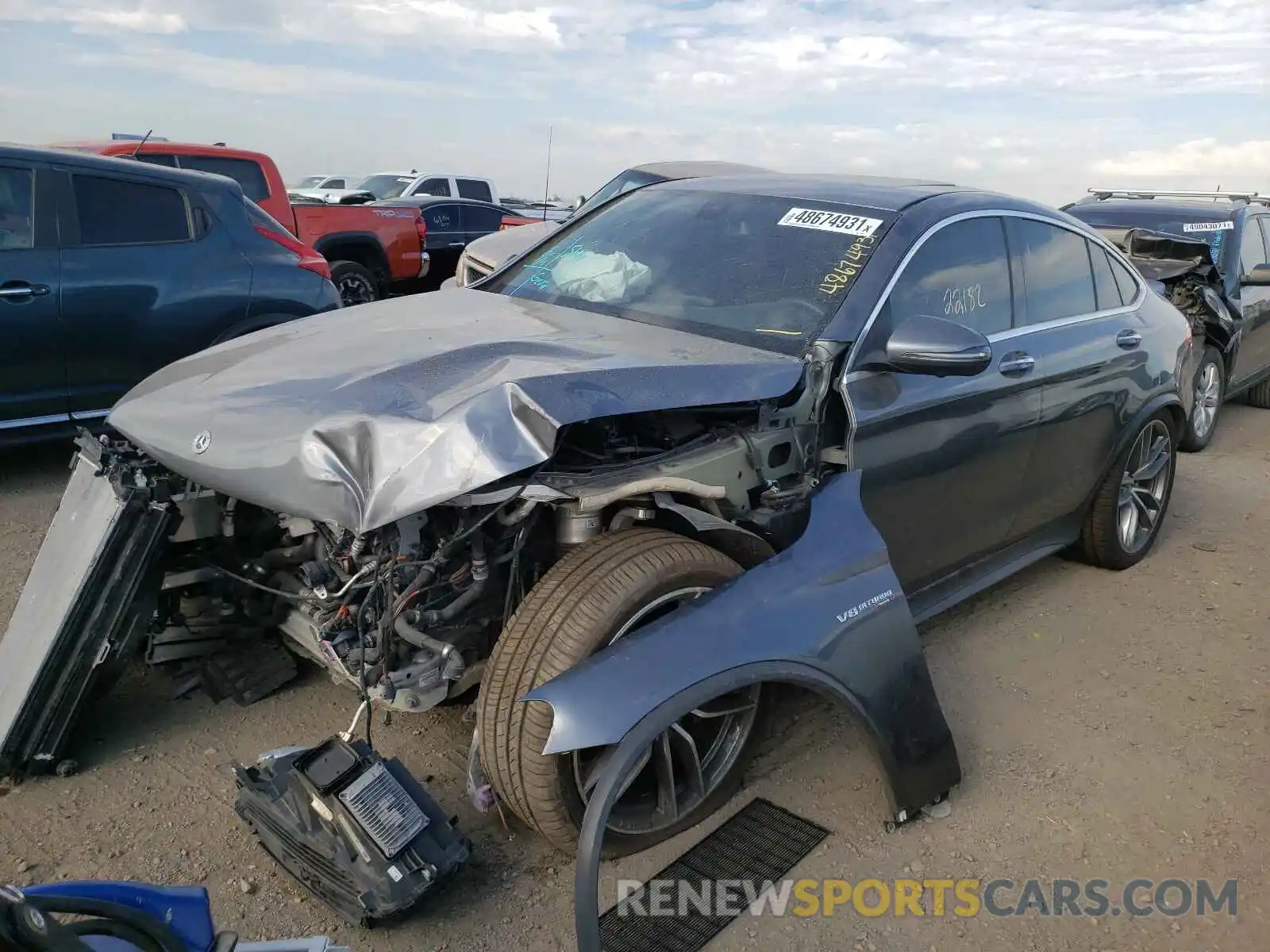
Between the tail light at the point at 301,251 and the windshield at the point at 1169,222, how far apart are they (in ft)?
19.2

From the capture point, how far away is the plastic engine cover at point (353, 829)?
2.35m

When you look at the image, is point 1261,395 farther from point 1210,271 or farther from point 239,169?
point 239,169

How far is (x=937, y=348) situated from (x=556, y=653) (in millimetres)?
1475

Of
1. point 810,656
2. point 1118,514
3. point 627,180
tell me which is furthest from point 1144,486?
point 627,180

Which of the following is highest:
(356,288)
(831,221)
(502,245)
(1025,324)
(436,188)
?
(831,221)

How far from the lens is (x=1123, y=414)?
4395mm

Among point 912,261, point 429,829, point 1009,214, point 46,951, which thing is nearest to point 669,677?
point 429,829

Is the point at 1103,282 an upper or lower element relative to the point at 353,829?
upper

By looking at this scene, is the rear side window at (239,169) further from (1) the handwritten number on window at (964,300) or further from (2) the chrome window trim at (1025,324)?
(1) the handwritten number on window at (964,300)

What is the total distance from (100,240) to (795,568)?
14.7ft

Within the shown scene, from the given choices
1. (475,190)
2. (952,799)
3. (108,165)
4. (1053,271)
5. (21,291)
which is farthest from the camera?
(475,190)

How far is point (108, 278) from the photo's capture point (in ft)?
17.1

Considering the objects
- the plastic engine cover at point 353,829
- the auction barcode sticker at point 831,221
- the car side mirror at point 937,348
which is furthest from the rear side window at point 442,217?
the plastic engine cover at point 353,829

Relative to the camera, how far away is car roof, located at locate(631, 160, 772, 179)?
8.80 meters
